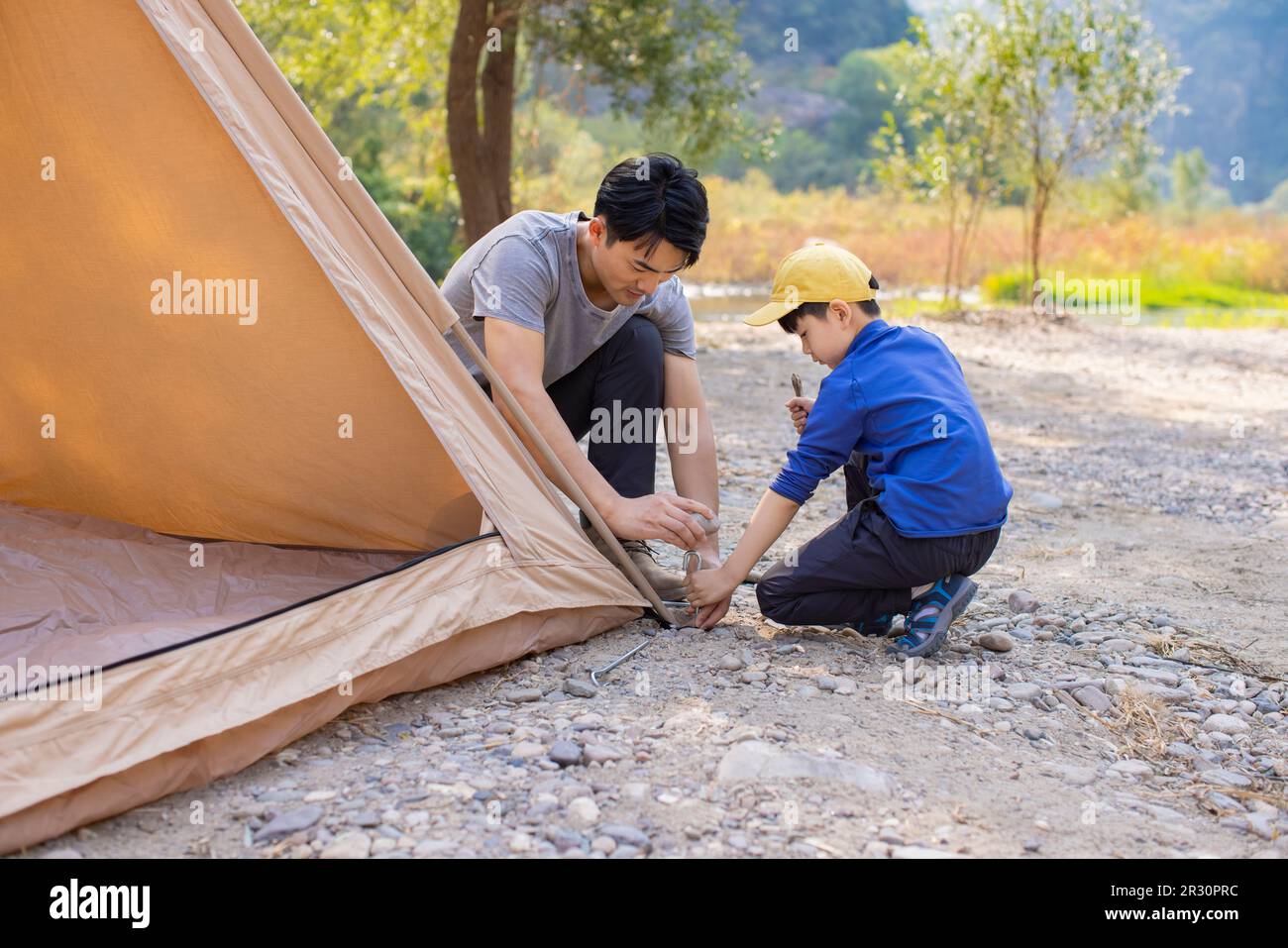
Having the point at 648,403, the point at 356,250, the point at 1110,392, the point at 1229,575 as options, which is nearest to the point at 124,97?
the point at 356,250

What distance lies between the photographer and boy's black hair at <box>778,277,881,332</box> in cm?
290

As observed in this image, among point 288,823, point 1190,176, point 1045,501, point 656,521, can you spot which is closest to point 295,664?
point 288,823

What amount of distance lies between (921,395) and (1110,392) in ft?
20.3

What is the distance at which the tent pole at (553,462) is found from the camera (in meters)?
2.73

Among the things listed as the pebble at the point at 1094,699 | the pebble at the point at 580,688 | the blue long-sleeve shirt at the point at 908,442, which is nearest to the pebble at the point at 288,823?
the pebble at the point at 580,688

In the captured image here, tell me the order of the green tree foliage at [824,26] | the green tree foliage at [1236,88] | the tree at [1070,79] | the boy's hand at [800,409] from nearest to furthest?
1. the boy's hand at [800,409]
2. the tree at [1070,79]
3. the green tree foliage at [824,26]
4. the green tree foliage at [1236,88]

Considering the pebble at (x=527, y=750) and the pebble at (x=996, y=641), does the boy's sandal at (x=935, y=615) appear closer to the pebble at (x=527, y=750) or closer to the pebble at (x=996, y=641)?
the pebble at (x=996, y=641)

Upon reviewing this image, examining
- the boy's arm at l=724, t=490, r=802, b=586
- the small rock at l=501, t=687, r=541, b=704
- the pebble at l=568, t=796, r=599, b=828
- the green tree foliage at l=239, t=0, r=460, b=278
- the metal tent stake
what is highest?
the green tree foliage at l=239, t=0, r=460, b=278

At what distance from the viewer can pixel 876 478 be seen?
116 inches

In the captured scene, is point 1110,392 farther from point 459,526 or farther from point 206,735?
point 206,735

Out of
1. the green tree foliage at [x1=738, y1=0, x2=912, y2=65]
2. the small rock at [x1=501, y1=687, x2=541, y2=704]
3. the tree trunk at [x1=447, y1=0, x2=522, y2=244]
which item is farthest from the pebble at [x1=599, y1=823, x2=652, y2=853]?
the green tree foliage at [x1=738, y1=0, x2=912, y2=65]

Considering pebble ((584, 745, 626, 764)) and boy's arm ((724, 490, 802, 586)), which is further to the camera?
boy's arm ((724, 490, 802, 586))

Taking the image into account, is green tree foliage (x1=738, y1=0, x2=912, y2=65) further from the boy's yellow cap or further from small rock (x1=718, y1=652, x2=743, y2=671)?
small rock (x1=718, y1=652, x2=743, y2=671)

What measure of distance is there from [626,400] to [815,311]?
0.67 metres
